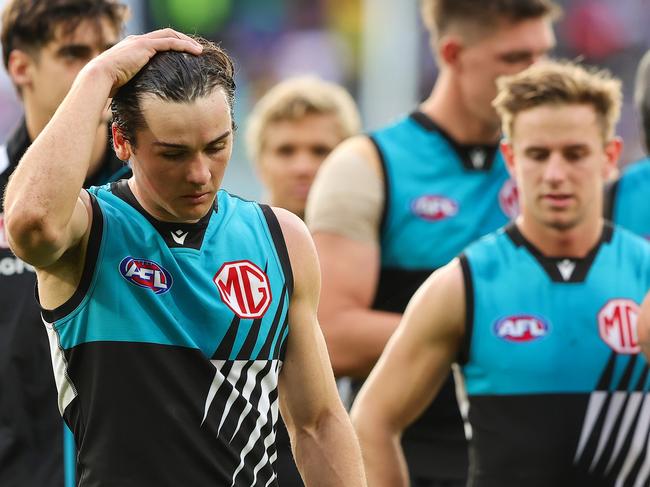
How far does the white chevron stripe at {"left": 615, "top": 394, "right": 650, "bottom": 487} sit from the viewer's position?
4709mm

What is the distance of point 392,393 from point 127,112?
175 cm

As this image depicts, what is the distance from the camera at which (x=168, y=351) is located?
3.40m

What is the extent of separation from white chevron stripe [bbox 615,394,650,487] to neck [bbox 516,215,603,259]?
557mm

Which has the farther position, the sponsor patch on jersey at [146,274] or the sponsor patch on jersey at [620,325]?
the sponsor patch on jersey at [620,325]

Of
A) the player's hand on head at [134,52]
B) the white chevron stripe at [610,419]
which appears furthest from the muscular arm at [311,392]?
the white chevron stripe at [610,419]

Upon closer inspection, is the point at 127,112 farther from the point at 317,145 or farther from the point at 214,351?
the point at 317,145

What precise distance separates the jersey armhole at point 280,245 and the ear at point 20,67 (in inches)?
68.3

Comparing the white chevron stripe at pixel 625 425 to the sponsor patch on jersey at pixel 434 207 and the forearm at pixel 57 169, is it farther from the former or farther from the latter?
the forearm at pixel 57 169

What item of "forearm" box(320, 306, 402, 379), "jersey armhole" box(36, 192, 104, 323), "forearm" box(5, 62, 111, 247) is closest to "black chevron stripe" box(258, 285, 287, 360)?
"jersey armhole" box(36, 192, 104, 323)

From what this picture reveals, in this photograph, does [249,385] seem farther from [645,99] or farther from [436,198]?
[645,99]

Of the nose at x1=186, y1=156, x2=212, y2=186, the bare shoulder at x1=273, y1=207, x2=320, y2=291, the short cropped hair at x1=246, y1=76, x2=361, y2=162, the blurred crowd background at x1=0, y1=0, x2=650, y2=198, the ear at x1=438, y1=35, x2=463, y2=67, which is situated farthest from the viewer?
the blurred crowd background at x1=0, y1=0, x2=650, y2=198

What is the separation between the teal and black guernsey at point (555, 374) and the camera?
4699 millimetres

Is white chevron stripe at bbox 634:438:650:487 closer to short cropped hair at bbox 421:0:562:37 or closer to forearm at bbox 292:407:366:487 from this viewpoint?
forearm at bbox 292:407:366:487

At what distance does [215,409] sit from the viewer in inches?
135
